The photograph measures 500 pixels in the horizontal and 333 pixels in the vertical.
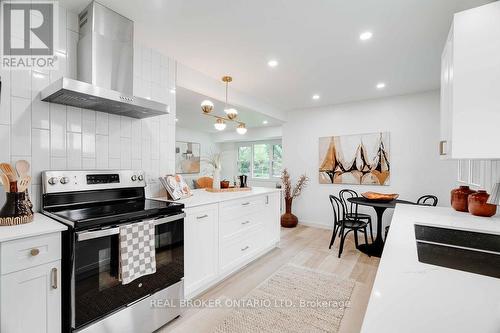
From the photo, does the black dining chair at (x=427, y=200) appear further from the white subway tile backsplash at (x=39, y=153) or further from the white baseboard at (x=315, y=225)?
the white subway tile backsplash at (x=39, y=153)

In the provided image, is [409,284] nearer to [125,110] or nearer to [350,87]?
[125,110]

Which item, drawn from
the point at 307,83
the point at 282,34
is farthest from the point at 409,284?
the point at 307,83

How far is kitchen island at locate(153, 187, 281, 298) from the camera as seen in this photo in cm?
218

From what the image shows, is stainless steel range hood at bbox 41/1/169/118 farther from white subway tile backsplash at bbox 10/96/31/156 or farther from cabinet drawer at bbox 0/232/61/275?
cabinet drawer at bbox 0/232/61/275

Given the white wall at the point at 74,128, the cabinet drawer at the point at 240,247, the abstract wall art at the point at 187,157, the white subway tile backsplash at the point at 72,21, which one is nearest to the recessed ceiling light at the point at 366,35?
the white wall at the point at 74,128

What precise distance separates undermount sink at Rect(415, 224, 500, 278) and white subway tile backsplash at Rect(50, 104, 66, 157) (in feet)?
8.08

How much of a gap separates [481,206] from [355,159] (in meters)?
2.72

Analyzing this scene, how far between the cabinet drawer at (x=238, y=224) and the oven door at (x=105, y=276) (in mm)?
746

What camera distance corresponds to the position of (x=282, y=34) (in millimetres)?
2219

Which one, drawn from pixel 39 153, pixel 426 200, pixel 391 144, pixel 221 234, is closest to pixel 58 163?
pixel 39 153

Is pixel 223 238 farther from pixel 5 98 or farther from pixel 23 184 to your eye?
pixel 5 98

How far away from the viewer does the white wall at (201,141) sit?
7.35m

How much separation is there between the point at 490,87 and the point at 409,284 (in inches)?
43.7

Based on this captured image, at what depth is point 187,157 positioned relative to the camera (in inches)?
296
